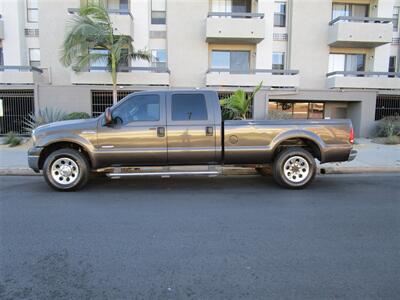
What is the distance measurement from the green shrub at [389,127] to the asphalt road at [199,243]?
10.8m

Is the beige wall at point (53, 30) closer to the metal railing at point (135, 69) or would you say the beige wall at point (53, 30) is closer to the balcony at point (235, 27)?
the metal railing at point (135, 69)

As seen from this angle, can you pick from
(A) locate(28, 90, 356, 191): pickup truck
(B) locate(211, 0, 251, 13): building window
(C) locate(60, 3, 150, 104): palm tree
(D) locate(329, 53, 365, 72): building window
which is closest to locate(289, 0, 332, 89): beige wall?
(D) locate(329, 53, 365, 72): building window

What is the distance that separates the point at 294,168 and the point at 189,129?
2522 mm

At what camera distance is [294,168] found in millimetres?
6645

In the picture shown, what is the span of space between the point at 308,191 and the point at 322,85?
1364 cm

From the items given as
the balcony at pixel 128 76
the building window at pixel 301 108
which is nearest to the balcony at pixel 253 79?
the building window at pixel 301 108

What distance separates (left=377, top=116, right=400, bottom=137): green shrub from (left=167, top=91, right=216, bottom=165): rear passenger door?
1286 cm

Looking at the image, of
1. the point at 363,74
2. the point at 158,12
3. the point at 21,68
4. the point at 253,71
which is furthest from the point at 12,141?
the point at 363,74

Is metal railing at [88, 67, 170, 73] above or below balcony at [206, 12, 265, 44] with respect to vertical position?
below

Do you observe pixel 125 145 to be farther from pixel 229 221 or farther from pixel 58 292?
pixel 58 292

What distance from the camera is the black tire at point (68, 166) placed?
6262 millimetres

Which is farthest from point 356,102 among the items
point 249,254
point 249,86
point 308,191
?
point 249,254

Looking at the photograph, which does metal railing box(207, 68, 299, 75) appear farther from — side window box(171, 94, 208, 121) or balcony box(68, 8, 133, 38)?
side window box(171, 94, 208, 121)

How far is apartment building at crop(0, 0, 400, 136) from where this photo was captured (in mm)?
16141
